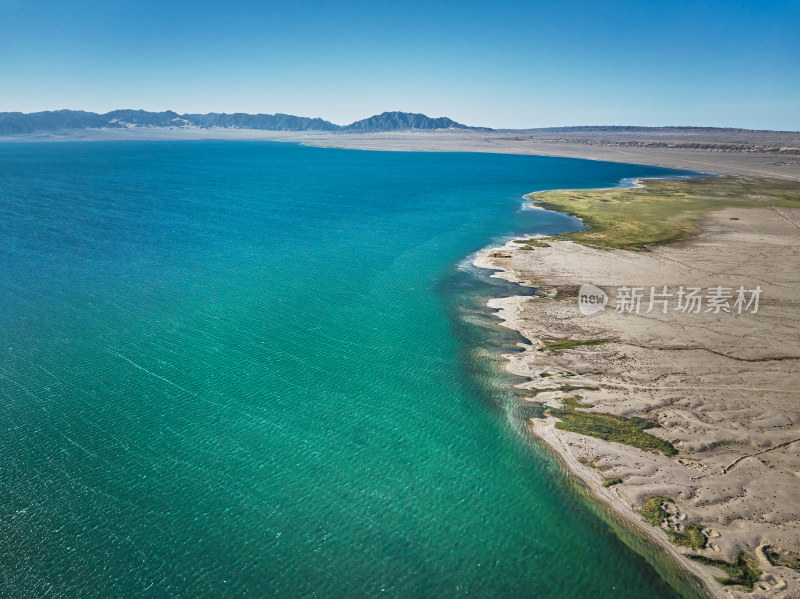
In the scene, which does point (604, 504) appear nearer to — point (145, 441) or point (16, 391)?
point (145, 441)

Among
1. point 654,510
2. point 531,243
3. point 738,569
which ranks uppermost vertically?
point 531,243

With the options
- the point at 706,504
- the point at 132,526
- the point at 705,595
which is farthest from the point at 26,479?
the point at 706,504

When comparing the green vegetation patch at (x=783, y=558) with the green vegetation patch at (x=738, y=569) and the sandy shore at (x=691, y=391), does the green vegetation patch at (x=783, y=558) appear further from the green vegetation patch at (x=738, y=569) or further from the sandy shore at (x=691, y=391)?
the green vegetation patch at (x=738, y=569)

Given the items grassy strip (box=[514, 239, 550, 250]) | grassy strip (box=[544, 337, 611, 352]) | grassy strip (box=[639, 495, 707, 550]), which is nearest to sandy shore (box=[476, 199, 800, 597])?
grassy strip (box=[639, 495, 707, 550])

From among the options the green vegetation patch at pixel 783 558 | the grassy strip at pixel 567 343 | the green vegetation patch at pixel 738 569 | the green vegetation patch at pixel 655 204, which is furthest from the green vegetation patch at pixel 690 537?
the green vegetation patch at pixel 655 204

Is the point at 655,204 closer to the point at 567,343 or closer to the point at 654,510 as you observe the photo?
the point at 567,343

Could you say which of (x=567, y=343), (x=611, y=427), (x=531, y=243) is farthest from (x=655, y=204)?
(x=611, y=427)

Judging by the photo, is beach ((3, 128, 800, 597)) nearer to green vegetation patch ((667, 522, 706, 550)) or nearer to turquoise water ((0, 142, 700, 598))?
green vegetation patch ((667, 522, 706, 550))
